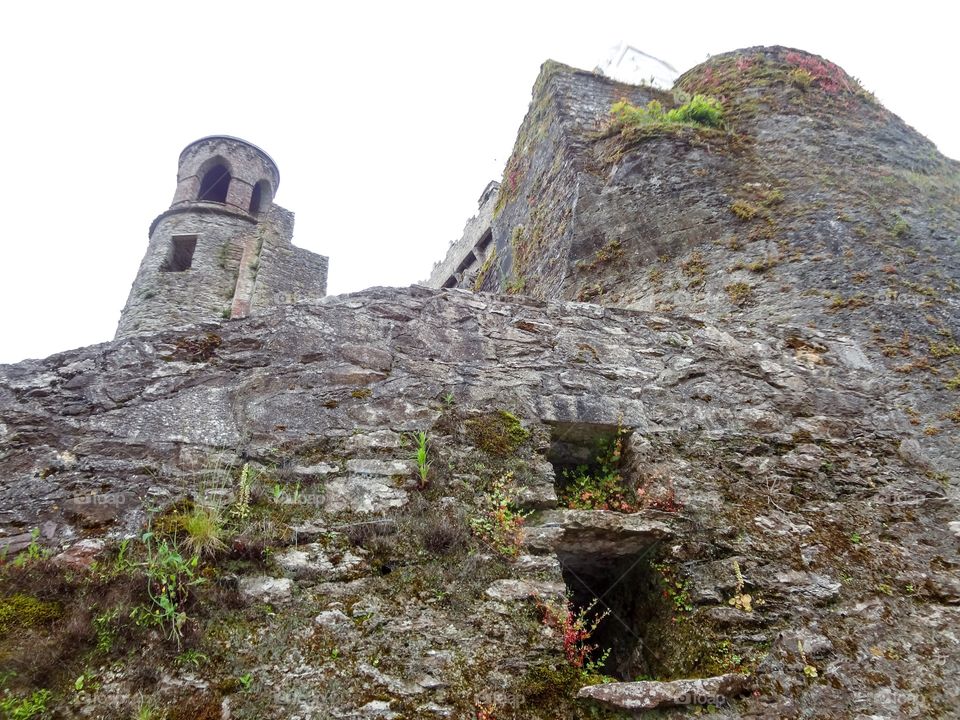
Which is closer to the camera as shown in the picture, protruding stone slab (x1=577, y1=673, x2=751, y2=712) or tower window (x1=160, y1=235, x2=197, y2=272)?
protruding stone slab (x1=577, y1=673, x2=751, y2=712)

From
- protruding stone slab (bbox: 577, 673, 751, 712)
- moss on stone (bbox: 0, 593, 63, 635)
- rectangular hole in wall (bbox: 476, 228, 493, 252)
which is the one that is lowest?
protruding stone slab (bbox: 577, 673, 751, 712)

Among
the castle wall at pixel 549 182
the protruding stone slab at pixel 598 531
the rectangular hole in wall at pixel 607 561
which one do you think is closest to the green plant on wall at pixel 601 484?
the rectangular hole in wall at pixel 607 561

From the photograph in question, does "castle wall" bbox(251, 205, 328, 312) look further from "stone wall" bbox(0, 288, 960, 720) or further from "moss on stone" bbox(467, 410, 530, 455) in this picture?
"moss on stone" bbox(467, 410, 530, 455)

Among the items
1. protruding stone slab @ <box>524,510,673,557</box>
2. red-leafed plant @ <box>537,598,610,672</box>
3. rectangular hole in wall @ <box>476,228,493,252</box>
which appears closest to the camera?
red-leafed plant @ <box>537,598,610,672</box>

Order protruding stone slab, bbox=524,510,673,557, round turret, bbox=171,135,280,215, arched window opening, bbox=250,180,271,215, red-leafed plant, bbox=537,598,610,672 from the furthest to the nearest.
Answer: arched window opening, bbox=250,180,271,215 < round turret, bbox=171,135,280,215 < protruding stone slab, bbox=524,510,673,557 < red-leafed plant, bbox=537,598,610,672

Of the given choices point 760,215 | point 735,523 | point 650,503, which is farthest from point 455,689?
point 760,215

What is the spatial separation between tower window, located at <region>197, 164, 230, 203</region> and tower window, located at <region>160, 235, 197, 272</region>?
2.27 m

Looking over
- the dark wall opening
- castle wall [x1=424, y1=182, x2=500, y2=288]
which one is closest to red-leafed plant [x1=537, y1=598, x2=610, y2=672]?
the dark wall opening

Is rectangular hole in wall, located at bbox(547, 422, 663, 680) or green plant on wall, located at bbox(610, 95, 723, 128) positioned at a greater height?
green plant on wall, located at bbox(610, 95, 723, 128)

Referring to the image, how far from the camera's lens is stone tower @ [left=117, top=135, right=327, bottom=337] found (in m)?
15.5

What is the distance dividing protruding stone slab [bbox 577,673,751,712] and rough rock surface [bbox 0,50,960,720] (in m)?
0.06

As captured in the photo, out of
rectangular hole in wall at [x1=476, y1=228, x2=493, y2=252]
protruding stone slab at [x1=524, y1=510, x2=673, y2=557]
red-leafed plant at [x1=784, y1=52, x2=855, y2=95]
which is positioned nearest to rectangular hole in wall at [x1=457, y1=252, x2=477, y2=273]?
rectangular hole in wall at [x1=476, y1=228, x2=493, y2=252]

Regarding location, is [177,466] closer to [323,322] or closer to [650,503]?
[323,322]

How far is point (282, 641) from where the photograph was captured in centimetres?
270
